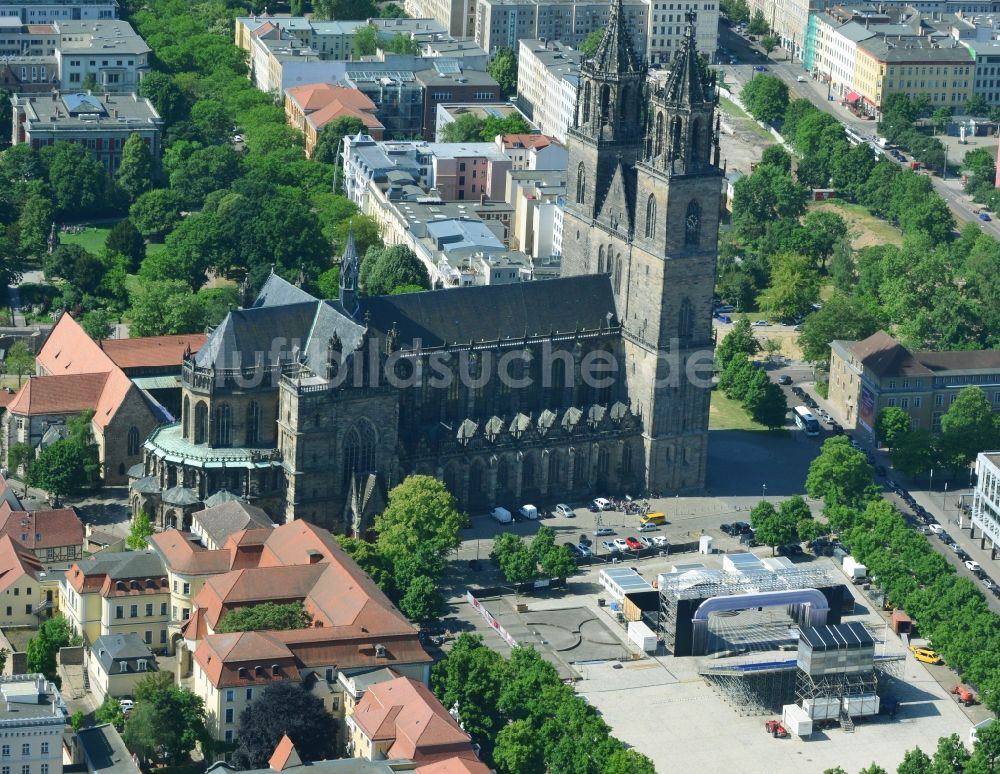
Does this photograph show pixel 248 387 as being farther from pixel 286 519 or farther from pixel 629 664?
pixel 629 664

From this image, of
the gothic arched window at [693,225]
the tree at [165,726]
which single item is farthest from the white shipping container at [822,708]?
the gothic arched window at [693,225]

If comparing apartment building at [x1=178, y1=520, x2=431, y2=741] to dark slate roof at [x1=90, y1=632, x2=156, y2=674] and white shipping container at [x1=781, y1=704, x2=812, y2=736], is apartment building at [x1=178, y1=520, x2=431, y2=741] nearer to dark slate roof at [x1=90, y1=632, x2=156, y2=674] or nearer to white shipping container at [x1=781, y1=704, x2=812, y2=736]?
dark slate roof at [x1=90, y1=632, x2=156, y2=674]

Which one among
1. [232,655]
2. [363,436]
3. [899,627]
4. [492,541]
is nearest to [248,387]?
[363,436]

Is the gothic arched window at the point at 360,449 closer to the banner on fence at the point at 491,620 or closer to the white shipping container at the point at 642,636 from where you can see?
the banner on fence at the point at 491,620

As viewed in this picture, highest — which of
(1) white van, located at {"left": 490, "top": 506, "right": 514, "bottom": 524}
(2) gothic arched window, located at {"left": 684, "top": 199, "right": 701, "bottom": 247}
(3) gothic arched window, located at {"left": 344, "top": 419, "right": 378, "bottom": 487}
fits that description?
(2) gothic arched window, located at {"left": 684, "top": 199, "right": 701, "bottom": 247}

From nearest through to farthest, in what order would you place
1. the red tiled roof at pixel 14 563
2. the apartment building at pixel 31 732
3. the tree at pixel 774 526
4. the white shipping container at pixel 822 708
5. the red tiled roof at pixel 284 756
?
the apartment building at pixel 31 732 → the red tiled roof at pixel 284 756 → the white shipping container at pixel 822 708 → the red tiled roof at pixel 14 563 → the tree at pixel 774 526

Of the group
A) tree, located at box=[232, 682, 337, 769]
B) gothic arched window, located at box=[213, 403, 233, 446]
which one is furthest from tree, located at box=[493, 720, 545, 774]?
gothic arched window, located at box=[213, 403, 233, 446]
